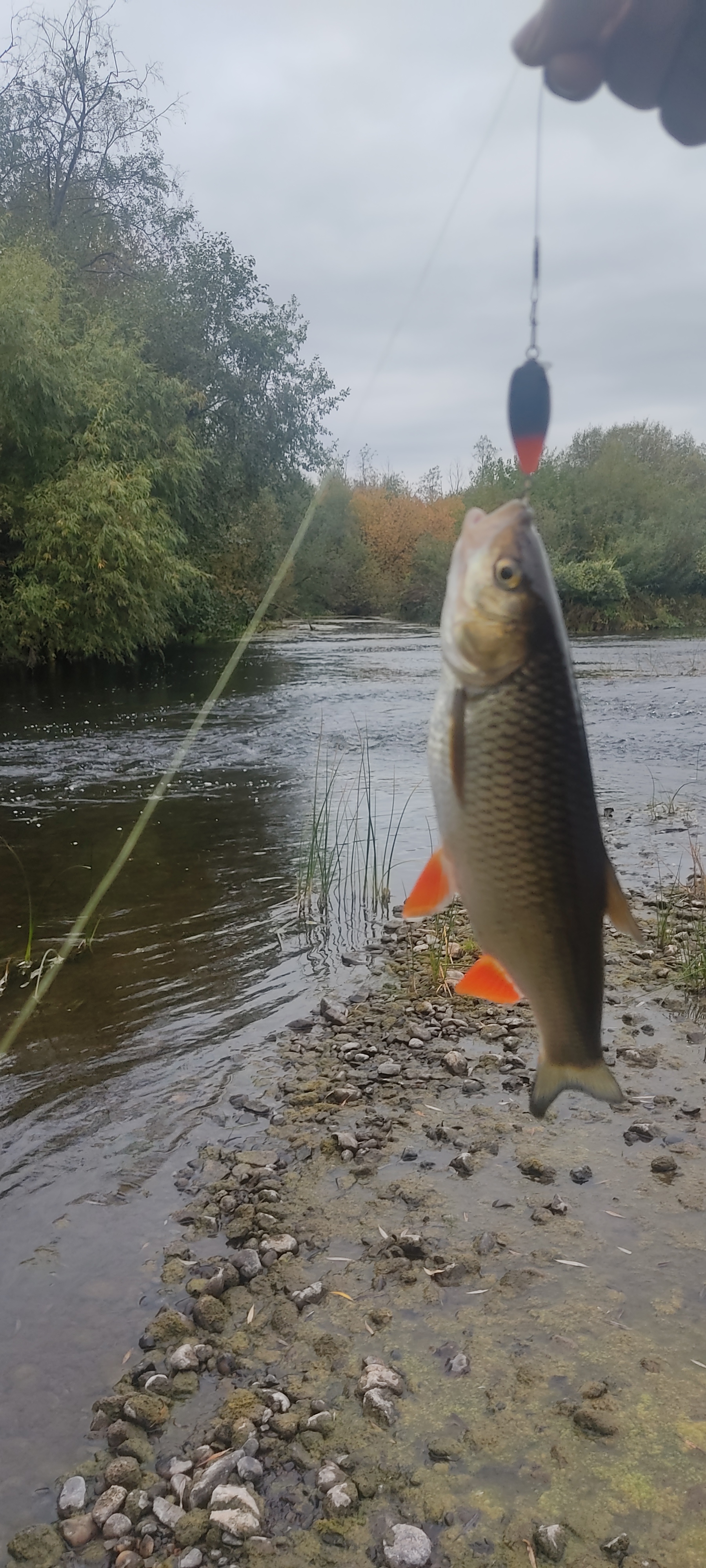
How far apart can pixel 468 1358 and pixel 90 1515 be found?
5.01 ft

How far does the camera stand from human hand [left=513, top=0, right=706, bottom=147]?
2277 millimetres

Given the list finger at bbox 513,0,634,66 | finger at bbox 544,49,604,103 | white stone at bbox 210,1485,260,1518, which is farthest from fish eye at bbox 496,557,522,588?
white stone at bbox 210,1485,260,1518

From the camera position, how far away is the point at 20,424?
25.7 metres

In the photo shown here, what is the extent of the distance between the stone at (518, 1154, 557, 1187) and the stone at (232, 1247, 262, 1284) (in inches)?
58.6

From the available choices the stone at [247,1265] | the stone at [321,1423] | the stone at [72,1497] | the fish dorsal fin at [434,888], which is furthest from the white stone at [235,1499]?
the fish dorsal fin at [434,888]

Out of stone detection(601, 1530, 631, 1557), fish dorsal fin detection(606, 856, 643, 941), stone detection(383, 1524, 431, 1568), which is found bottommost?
stone detection(383, 1524, 431, 1568)

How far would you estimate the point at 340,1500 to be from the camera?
3.61 m

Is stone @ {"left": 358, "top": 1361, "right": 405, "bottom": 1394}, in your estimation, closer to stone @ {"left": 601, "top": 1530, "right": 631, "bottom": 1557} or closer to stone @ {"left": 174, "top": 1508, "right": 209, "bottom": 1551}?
stone @ {"left": 174, "top": 1508, "right": 209, "bottom": 1551}

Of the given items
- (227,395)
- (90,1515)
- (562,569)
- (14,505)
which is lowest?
(90,1515)

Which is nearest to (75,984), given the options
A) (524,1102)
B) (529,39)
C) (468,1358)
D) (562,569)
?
(524,1102)

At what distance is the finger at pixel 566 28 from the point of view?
2.23m

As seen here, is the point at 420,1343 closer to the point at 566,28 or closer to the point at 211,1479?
the point at 211,1479

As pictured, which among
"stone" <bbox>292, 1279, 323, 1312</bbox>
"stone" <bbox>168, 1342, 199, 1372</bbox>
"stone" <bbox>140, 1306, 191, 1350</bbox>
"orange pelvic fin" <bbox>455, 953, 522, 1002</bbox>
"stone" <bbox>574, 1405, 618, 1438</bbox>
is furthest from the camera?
"stone" <bbox>292, 1279, 323, 1312</bbox>

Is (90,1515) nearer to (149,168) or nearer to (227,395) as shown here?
(227,395)
